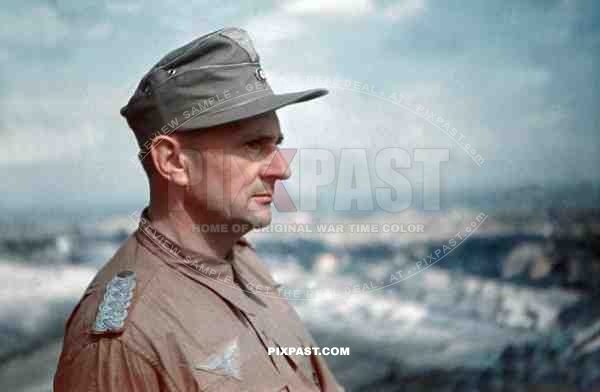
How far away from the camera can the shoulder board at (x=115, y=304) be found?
1.15 meters

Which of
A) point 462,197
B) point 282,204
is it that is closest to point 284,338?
point 282,204

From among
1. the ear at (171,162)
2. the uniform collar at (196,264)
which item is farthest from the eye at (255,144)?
the uniform collar at (196,264)

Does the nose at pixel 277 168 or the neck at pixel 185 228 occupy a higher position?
the nose at pixel 277 168

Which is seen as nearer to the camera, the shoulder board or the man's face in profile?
the shoulder board

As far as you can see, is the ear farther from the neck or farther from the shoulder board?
the shoulder board

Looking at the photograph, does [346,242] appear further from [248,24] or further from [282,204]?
[248,24]

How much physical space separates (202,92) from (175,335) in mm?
455

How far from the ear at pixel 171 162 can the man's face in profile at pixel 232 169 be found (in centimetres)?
2

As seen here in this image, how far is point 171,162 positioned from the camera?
1322 mm

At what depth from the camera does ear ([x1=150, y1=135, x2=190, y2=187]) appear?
1307 mm

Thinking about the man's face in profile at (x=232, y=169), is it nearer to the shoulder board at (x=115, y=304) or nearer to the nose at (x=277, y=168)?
the nose at (x=277, y=168)

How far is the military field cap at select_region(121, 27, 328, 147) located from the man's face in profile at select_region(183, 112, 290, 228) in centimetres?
4

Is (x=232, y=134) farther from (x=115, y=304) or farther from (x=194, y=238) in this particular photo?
(x=115, y=304)

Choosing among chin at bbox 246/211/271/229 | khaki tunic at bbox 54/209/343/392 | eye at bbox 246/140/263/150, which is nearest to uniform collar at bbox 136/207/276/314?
khaki tunic at bbox 54/209/343/392
